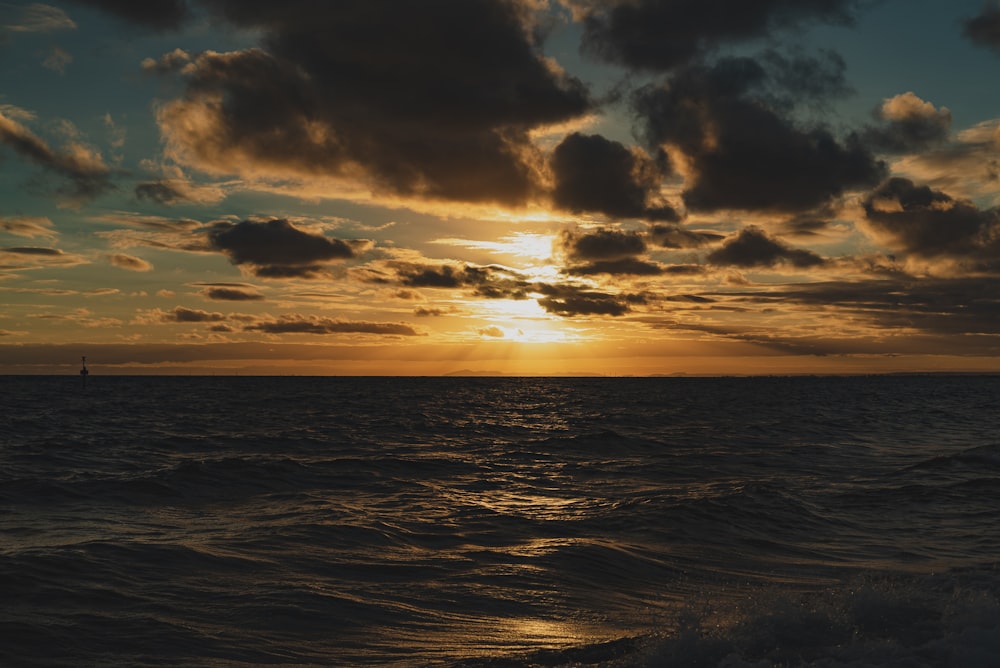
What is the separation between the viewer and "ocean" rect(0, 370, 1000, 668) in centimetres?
1063

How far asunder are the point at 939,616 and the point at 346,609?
30.0 ft

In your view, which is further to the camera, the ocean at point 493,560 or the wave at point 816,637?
the ocean at point 493,560

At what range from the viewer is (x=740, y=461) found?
114 feet

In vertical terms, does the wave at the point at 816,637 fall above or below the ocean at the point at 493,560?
above

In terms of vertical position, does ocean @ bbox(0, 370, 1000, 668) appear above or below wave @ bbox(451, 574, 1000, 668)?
below

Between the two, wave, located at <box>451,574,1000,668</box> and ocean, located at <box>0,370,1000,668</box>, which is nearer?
wave, located at <box>451,574,1000,668</box>

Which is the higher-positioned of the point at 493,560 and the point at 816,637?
the point at 816,637

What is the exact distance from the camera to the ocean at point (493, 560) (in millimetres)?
10633

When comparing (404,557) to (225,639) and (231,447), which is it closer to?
(225,639)

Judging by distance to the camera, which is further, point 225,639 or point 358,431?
point 358,431

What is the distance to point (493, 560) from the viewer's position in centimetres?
1612

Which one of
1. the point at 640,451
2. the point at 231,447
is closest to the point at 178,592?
the point at 231,447

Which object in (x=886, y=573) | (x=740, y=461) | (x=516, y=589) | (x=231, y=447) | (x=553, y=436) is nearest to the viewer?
(x=516, y=589)

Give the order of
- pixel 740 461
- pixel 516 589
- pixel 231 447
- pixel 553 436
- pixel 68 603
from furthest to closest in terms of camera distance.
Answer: pixel 553 436 → pixel 231 447 → pixel 740 461 → pixel 516 589 → pixel 68 603
